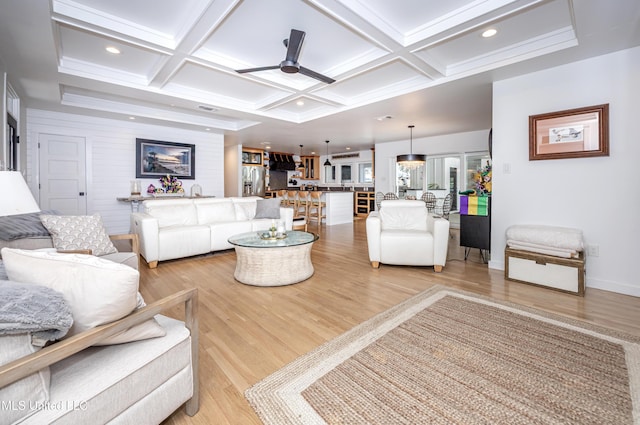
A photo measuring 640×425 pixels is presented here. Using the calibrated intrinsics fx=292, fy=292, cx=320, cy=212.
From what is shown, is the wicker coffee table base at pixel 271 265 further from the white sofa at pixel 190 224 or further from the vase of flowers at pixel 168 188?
the vase of flowers at pixel 168 188

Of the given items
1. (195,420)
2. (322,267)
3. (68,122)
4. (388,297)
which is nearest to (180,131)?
(68,122)

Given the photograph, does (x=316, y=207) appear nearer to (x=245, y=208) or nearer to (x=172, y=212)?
(x=245, y=208)

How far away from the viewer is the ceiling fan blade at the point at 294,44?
278 centimetres

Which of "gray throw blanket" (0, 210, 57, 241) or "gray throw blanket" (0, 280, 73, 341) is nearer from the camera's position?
"gray throw blanket" (0, 280, 73, 341)

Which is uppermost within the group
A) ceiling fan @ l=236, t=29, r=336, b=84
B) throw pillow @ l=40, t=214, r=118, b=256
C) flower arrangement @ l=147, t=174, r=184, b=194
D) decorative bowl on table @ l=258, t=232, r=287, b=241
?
ceiling fan @ l=236, t=29, r=336, b=84

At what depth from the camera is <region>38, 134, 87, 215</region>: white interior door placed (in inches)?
208

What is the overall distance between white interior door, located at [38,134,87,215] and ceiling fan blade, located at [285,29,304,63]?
5024 millimetres

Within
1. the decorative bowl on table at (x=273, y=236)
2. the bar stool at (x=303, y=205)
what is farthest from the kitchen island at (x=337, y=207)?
the decorative bowl on table at (x=273, y=236)

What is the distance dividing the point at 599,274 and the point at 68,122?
27.5 ft

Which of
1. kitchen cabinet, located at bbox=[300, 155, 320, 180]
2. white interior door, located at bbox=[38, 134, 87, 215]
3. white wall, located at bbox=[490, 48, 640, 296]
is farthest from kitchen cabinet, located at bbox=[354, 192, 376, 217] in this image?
white interior door, located at bbox=[38, 134, 87, 215]

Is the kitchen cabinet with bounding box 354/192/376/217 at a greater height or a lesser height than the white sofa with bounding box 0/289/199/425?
greater

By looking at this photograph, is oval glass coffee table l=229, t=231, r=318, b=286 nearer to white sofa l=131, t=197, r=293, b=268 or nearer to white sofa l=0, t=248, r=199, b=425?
white sofa l=131, t=197, r=293, b=268

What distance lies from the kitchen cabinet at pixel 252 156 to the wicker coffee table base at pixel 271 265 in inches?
276

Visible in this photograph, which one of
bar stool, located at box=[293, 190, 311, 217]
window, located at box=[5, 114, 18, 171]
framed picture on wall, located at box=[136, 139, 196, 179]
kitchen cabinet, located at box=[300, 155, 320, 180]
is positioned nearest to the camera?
window, located at box=[5, 114, 18, 171]
